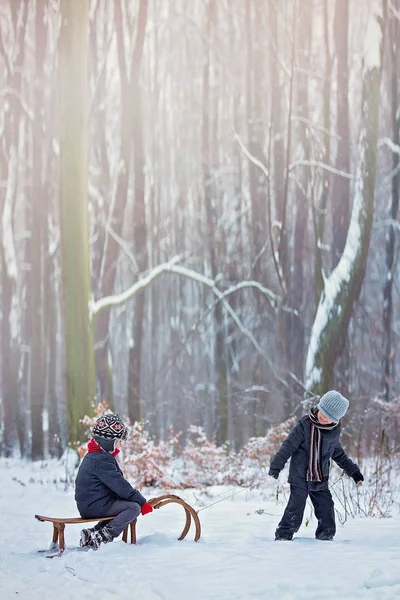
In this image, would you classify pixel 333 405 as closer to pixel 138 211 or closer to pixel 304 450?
pixel 304 450

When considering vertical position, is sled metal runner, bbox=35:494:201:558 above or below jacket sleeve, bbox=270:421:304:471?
below

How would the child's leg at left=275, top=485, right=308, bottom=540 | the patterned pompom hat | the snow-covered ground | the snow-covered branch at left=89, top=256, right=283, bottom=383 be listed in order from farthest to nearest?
the snow-covered branch at left=89, top=256, right=283, bottom=383 → the child's leg at left=275, top=485, right=308, bottom=540 → the patterned pompom hat → the snow-covered ground

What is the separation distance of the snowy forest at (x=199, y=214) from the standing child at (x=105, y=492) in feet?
20.0

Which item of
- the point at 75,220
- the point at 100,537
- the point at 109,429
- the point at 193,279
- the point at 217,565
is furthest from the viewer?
the point at 193,279

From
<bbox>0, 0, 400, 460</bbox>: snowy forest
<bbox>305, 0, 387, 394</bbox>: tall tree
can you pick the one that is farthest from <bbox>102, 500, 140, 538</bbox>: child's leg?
<bbox>305, 0, 387, 394</bbox>: tall tree

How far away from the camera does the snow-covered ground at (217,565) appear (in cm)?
354

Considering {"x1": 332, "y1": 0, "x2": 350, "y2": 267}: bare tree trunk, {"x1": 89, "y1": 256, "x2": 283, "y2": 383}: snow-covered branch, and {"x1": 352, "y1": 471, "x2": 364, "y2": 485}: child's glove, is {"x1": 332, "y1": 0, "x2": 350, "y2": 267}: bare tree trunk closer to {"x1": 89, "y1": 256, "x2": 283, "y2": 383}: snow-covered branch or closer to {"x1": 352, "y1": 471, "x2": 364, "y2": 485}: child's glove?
{"x1": 89, "y1": 256, "x2": 283, "y2": 383}: snow-covered branch

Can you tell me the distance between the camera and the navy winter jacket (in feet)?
15.2

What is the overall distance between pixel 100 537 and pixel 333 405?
1.66 metres

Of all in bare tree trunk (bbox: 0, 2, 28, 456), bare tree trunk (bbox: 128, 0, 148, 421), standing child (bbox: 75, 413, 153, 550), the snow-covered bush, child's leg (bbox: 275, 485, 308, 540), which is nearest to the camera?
standing child (bbox: 75, 413, 153, 550)

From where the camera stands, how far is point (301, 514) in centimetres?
485

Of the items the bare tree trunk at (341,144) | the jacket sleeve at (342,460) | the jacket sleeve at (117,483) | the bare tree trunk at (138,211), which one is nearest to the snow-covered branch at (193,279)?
the bare tree trunk at (138,211)

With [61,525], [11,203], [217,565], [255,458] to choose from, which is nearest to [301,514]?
[217,565]

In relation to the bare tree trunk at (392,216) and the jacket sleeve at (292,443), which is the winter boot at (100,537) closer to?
the jacket sleeve at (292,443)
